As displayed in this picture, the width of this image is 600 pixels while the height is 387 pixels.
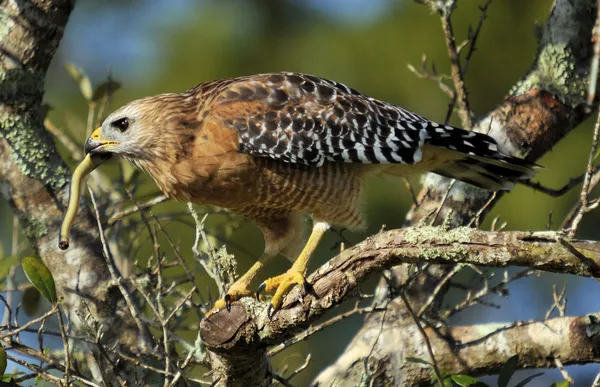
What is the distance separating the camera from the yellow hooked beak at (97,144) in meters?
4.07

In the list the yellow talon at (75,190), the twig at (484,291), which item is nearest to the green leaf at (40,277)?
the yellow talon at (75,190)

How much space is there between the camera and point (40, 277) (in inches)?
131

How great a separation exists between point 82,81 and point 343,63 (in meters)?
4.29

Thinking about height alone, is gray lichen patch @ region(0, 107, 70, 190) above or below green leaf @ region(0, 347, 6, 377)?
above

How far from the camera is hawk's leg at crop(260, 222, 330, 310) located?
12.3 ft

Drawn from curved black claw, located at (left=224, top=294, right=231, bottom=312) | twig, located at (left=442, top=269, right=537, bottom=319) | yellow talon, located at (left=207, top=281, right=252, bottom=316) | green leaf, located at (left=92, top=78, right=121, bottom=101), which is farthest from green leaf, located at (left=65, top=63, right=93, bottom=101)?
twig, located at (left=442, top=269, right=537, bottom=319)

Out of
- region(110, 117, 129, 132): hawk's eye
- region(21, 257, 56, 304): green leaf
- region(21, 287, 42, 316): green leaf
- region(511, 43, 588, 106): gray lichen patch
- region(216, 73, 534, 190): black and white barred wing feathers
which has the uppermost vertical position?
region(511, 43, 588, 106): gray lichen patch

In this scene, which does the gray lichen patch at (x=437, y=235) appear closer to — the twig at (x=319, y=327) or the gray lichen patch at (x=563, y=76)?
the twig at (x=319, y=327)

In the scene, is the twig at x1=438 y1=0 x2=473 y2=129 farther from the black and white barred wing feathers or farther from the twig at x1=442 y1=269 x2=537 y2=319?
the twig at x1=442 y1=269 x2=537 y2=319

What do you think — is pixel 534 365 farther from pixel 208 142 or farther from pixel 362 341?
pixel 208 142

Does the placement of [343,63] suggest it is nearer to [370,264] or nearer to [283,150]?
[283,150]

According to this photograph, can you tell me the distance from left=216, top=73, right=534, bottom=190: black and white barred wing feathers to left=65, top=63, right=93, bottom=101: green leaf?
1.21m

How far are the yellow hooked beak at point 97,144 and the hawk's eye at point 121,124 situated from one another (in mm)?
80

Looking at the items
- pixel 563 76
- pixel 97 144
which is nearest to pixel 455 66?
pixel 563 76
